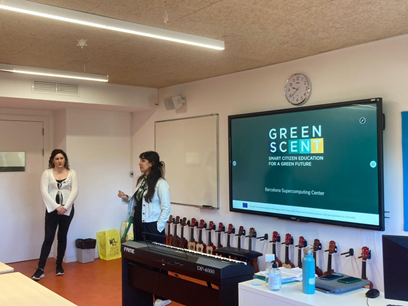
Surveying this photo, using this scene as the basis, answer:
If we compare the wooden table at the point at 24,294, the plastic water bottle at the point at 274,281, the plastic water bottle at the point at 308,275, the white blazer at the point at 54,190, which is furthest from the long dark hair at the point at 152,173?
the plastic water bottle at the point at 308,275

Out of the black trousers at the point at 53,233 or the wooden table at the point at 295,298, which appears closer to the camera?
the wooden table at the point at 295,298

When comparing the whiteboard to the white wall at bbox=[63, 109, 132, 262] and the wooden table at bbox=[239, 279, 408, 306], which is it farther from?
the wooden table at bbox=[239, 279, 408, 306]

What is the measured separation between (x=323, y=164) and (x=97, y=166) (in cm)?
374

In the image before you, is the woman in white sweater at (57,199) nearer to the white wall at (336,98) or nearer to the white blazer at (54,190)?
the white blazer at (54,190)

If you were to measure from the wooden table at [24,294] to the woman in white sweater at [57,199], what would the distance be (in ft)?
9.21

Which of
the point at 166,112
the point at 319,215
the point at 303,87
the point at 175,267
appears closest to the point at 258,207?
the point at 319,215

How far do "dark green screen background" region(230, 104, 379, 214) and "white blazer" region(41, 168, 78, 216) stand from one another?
7.11 ft

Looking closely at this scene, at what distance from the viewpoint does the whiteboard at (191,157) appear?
5.54 m

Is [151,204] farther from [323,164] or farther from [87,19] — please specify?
[87,19]

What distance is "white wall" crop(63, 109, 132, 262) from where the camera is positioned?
20.7 feet

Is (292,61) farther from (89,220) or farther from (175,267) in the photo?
(89,220)

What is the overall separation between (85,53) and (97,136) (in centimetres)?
245

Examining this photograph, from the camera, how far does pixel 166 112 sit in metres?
6.34

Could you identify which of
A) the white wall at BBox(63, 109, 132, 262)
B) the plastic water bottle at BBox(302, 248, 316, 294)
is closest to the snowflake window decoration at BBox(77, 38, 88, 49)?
the white wall at BBox(63, 109, 132, 262)
